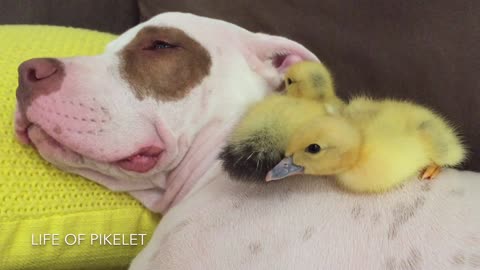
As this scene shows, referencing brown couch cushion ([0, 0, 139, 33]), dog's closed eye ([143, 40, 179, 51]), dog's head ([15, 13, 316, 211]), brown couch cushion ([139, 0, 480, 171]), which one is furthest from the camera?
brown couch cushion ([0, 0, 139, 33])

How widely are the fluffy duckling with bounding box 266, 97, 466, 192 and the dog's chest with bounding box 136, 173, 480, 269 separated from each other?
1.4 inches

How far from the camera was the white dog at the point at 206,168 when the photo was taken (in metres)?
0.84

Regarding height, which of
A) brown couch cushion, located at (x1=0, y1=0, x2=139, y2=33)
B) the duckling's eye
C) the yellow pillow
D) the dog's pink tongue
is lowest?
brown couch cushion, located at (x1=0, y1=0, x2=139, y2=33)

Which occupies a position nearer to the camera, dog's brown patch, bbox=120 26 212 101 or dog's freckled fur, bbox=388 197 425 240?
dog's freckled fur, bbox=388 197 425 240

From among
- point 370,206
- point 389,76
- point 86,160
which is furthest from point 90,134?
point 389,76

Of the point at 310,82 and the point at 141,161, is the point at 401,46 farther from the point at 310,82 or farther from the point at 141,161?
the point at 141,161

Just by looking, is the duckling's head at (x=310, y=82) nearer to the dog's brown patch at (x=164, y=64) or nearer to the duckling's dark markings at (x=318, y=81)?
the duckling's dark markings at (x=318, y=81)

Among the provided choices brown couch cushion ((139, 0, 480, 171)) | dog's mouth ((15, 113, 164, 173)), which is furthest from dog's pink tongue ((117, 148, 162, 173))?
brown couch cushion ((139, 0, 480, 171))

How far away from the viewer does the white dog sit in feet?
2.75

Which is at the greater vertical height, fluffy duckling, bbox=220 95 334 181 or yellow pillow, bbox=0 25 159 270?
fluffy duckling, bbox=220 95 334 181

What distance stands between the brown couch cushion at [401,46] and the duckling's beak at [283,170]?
20.9 inches

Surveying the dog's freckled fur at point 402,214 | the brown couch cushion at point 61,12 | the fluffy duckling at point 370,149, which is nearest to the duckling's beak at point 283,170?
the fluffy duckling at point 370,149

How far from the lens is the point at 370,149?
0.87 metres

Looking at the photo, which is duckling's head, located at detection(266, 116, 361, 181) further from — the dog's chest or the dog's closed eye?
the dog's closed eye
